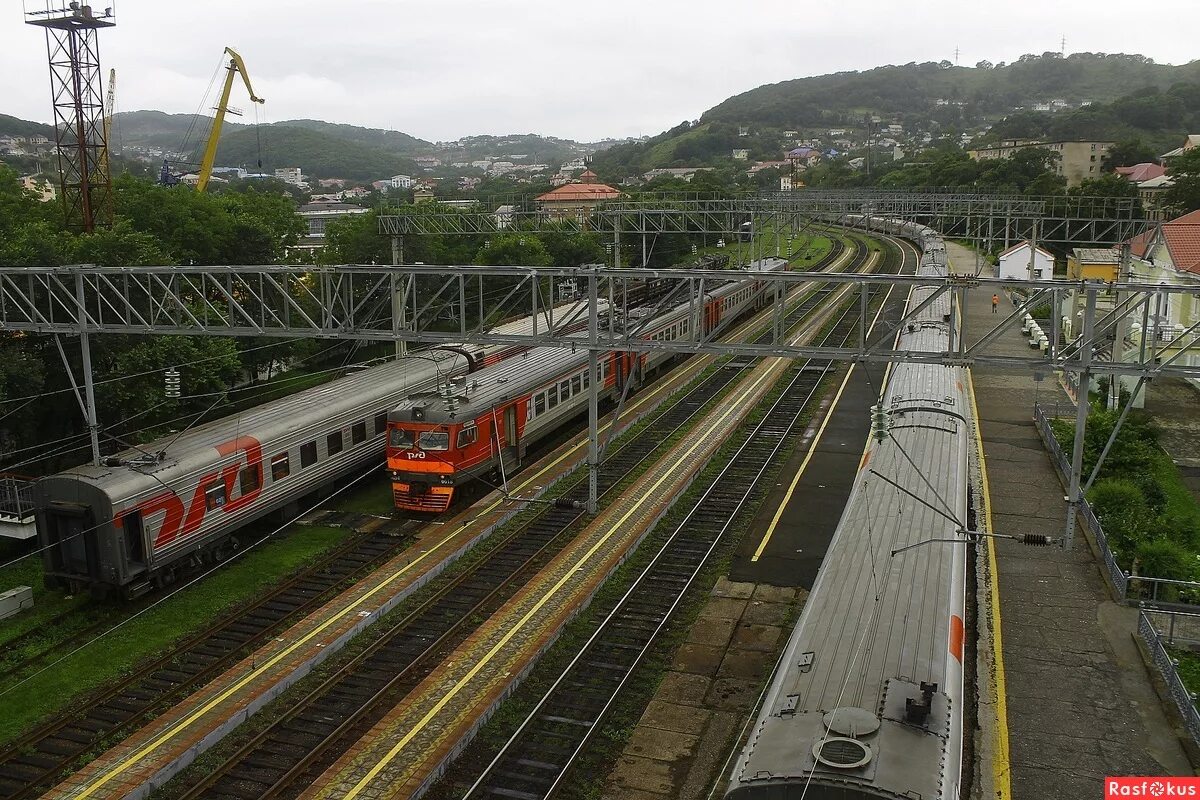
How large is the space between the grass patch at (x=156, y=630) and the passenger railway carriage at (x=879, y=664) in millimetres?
11226

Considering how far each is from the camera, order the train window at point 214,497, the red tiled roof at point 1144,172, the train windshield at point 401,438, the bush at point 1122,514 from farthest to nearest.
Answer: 1. the red tiled roof at point 1144,172
2. the train windshield at point 401,438
3. the bush at point 1122,514
4. the train window at point 214,497

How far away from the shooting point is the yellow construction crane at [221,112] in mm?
64438

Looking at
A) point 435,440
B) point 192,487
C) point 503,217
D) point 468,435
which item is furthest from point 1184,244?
point 192,487

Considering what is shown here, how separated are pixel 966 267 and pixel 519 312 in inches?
1296

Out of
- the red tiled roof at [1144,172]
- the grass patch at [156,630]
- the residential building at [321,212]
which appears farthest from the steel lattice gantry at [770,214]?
the residential building at [321,212]

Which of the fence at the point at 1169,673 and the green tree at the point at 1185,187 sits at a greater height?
the green tree at the point at 1185,187

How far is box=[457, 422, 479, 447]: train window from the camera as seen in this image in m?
21.8

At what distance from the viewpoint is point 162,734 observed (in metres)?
13.5

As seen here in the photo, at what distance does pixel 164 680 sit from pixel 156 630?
2083 mm

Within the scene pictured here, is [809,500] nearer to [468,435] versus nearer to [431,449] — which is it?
Result: [468,435]

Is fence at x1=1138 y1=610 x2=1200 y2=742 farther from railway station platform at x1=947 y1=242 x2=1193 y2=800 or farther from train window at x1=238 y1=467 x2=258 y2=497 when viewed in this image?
train window at x1=238 y1=467 x2=258 y2=497

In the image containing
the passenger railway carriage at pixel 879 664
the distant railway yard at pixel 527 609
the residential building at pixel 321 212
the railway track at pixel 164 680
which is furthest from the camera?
the residential building at pixel 321 212

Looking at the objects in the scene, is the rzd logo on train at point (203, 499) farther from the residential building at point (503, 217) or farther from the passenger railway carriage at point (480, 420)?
the residential building at point (503, 217)

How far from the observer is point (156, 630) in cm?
1698
